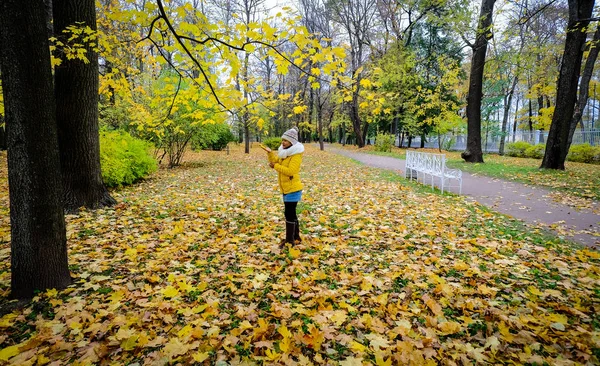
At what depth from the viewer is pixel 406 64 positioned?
23047 millimetres

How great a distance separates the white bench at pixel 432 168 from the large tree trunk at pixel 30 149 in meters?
8.13

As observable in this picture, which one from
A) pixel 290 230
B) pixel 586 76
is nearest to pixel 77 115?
pixel 290 230

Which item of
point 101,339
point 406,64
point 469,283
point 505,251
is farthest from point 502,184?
point 406,64

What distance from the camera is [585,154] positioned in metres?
17.3

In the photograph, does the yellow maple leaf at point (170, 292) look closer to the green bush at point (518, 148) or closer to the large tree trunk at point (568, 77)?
the large tree trunk at point (568, 77)

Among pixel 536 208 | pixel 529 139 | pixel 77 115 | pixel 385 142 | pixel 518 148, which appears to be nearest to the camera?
pixel 77 115

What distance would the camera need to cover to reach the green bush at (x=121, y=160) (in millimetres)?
8109

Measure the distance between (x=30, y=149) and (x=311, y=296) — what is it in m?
3.01

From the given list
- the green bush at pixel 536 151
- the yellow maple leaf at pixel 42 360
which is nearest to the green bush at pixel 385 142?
the green bush at pixel 536 151

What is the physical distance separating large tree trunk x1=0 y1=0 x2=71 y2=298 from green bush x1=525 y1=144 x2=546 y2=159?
26.5 metres

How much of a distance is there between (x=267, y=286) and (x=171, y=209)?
3.86 m

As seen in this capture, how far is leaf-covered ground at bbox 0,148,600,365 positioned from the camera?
2.35 metres

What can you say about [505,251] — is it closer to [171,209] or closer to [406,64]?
[171,209]

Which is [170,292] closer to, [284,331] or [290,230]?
[284,331]
